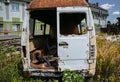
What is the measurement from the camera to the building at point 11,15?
159 feet

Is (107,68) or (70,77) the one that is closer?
(70,77)

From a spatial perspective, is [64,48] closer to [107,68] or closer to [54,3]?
[54,3]

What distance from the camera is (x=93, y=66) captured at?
7.95 metres

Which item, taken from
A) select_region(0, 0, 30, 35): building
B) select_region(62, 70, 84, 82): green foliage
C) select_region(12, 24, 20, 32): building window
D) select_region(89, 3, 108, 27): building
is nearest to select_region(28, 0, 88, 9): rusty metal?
select_region(62, 70, 84, 82): green foliage

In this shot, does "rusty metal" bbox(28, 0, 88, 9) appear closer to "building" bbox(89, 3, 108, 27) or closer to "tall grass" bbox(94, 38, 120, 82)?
"tall grass" bbox(94, 38, 120, 82)

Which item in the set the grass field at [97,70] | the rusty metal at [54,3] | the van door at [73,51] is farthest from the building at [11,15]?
the van door at [73,51]

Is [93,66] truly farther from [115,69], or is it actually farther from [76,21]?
[76,21]

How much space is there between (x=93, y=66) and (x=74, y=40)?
0.84 meters

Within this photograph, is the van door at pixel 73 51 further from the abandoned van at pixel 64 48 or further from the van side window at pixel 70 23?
the van side window at pixel 70 23

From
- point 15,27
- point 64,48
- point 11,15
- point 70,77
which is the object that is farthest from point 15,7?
point 70,77

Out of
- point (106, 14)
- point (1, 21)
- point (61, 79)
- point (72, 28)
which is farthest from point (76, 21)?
point (106, 14)

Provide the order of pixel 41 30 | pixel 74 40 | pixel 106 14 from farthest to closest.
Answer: pixel 106 14, pixel 41 30, pixel 74 40

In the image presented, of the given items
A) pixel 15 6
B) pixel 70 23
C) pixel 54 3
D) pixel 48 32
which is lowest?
pixel 48 32

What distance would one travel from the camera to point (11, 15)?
5156 centimetres
